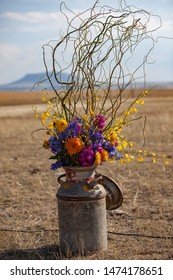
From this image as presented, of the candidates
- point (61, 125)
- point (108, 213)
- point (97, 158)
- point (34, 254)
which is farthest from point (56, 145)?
point (108, 213)

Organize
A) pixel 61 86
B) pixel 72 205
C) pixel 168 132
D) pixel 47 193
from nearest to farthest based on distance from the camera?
pixel 72 205, pixel 61 86, pixel 47 193, pixel 168 132

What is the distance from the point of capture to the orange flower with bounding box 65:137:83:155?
3832mm

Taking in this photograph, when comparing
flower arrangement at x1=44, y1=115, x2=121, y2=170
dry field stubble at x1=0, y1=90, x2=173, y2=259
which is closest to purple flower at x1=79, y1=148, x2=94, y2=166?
flower arrangement at x1=44, y1=115, x2=121, y2=170

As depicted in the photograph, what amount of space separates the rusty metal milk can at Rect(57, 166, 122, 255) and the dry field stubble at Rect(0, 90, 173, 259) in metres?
0.12

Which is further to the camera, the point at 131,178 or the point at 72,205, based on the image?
the point at 131,178

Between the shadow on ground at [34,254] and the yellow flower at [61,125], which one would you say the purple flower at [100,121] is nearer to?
the yellow flower at [61,125]

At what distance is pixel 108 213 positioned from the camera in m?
5.53

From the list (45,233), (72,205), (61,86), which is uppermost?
(61,86)

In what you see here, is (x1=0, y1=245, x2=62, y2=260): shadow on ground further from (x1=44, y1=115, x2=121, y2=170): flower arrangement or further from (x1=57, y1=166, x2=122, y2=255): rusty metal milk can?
(x1=44, y1=115, x2=121, y2=170): flower arrangement

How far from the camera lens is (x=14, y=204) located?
6.03m

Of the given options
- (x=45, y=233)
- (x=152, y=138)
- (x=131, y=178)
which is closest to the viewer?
(x=45, y=233)

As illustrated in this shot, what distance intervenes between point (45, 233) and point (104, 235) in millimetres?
857
